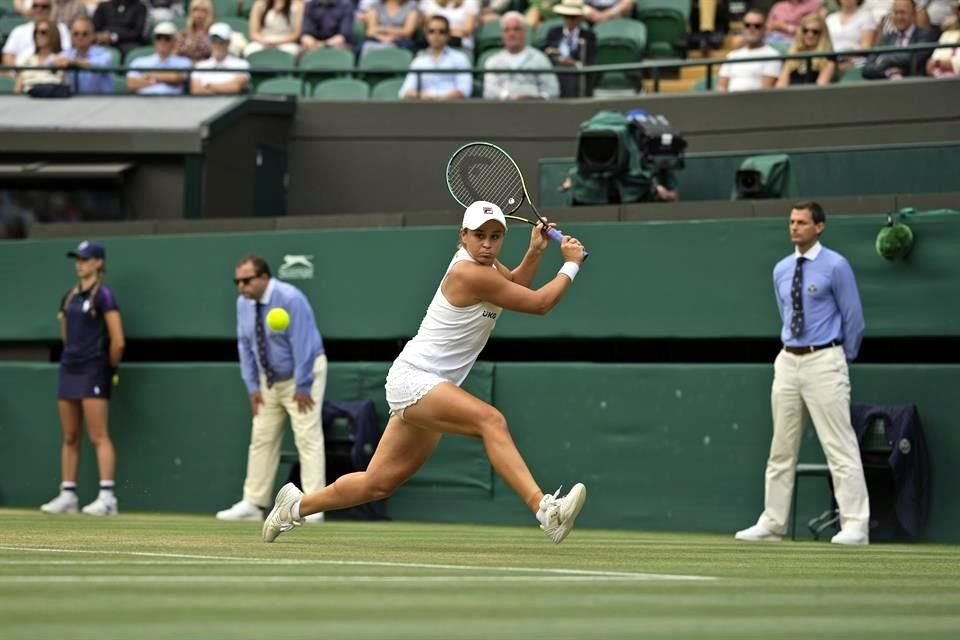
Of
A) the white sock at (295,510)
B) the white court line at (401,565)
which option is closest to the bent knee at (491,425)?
the white court line at (401,565)

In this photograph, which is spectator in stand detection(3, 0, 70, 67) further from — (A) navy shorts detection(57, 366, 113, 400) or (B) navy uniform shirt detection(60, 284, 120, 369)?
(A) navy shorts detection(57, 366, 113, 400)

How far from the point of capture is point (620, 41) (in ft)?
52.6

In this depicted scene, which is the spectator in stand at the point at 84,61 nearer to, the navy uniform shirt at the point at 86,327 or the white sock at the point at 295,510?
the navy uniform shirt at the point at 86,327

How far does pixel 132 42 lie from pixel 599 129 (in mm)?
6872

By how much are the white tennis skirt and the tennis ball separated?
4.45m

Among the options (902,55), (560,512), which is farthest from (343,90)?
(560,512)

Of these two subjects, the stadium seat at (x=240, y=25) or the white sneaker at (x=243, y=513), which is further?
the stadium seat at (x=240, y=25)

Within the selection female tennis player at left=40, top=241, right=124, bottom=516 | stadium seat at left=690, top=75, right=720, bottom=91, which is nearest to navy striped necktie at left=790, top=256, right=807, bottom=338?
stadium seat at left=690, top=75, right=720, bottom=91

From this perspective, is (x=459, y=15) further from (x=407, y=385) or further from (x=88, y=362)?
(x=407, y=385)

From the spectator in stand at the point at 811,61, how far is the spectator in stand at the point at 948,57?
862 millimetres

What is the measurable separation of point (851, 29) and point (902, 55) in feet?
3.43

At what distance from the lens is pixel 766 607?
5.10 meters

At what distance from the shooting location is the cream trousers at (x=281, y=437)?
41.7 ft

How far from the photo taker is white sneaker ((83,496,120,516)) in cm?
1321
